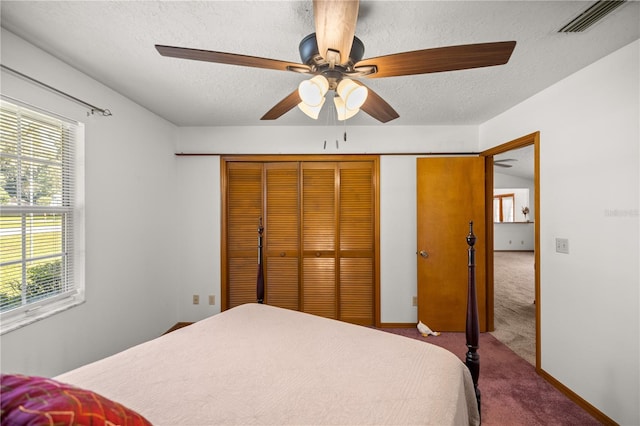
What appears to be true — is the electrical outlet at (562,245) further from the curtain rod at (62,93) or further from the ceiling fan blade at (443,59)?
the curtain rod at (62,93)

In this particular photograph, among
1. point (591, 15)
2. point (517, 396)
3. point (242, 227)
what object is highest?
point (591, 15)

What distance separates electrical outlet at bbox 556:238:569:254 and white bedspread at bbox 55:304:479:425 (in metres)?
1.51

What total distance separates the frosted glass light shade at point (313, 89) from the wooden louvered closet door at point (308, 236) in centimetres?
205

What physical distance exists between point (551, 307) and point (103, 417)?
294 cm

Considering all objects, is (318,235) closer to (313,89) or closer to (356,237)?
(356,237)

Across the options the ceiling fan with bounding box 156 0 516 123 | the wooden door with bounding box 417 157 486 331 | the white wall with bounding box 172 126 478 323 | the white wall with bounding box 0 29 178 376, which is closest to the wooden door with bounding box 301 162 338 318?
the white wall with bounding box 172 126 478 323

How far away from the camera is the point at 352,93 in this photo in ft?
4.39

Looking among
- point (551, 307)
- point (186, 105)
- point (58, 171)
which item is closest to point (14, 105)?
point (58, 171)

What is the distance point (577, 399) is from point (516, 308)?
6.87 ft

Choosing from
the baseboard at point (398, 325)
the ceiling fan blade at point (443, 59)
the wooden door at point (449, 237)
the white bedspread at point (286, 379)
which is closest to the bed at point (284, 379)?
the white bedspread at point (286, 379)

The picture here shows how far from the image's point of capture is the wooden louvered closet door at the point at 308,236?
11.1 ft

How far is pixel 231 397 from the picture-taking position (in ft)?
3.43

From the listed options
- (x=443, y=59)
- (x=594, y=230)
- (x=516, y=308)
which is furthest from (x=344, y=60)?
(x=516, y=308)

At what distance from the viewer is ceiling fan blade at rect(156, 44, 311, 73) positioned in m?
1.19
